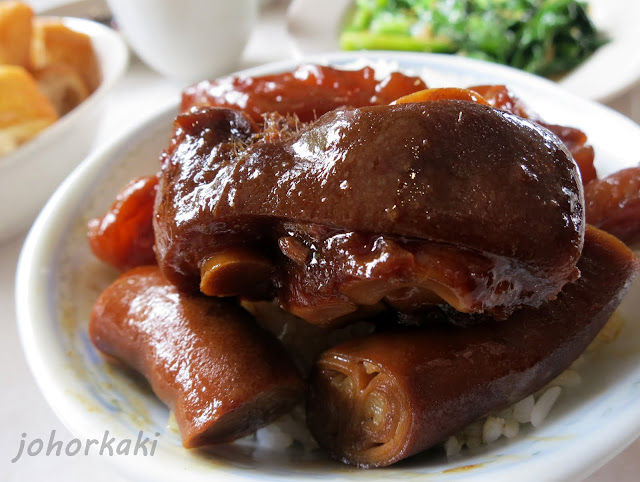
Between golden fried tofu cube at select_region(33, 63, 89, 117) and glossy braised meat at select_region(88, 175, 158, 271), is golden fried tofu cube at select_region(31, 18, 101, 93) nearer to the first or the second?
golden fried tofu cube at select_region(33, 63, 89, 117)

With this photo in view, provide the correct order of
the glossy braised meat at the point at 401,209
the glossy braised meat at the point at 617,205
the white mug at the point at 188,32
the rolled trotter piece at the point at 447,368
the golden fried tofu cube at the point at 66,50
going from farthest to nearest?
the white mug at the point at 188,32
the golden fried tofu cube at the point at 66,50
the glossy braised meat at the point at 617,205
the rolled trotter piece at the point at 447,368
the glossy braised meat at the point at 401,209

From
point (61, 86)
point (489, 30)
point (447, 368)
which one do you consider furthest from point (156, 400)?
point (489, 30)

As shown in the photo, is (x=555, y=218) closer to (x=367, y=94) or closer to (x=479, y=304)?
(x=479, y=304)

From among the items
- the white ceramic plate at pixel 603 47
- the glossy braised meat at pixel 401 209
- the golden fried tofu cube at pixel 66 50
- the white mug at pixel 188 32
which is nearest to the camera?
the glossy braised meat at pixel 401 209

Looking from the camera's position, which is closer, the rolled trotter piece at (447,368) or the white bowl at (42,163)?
the rolled trotter piece at (447,368)

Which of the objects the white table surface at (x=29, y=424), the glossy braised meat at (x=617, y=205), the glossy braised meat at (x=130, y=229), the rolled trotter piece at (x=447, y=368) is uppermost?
the glossy braised meat at (x=617, y=205)

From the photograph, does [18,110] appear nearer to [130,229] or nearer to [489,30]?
[130,229]

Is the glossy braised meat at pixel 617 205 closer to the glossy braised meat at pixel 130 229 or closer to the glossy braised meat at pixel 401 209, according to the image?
the glossy braised meat at pixel 401 209

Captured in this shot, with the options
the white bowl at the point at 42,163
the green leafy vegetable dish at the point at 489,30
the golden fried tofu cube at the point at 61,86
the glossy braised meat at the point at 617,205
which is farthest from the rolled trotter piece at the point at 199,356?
the green leafy vegetable dish at the point at 489,30

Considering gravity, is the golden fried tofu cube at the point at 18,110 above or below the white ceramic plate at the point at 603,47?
below
